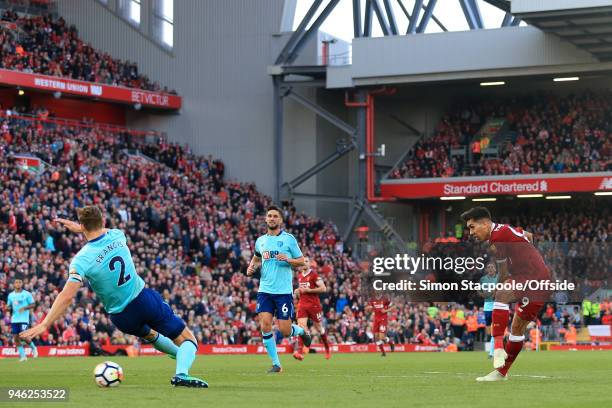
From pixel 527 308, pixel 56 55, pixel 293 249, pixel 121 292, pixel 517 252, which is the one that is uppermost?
pixel 56 55

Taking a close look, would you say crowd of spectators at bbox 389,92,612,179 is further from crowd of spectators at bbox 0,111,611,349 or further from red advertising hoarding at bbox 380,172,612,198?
crowd of spectators at bbox 0,111,611,349

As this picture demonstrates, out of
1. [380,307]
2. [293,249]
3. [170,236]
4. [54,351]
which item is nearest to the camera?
[293,249]

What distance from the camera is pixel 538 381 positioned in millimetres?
15836

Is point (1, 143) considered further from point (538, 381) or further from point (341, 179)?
point (538, 381)

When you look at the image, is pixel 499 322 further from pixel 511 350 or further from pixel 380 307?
pixel 380 307

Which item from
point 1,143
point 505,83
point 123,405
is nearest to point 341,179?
point 505,83

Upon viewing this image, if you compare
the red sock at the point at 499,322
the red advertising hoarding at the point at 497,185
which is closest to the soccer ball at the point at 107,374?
the red sock at the point at 499,322

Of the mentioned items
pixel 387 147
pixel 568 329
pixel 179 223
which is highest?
pixel 387 147

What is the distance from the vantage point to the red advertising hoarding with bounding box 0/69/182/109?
166 feet

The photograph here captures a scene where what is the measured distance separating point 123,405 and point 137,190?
37231mm

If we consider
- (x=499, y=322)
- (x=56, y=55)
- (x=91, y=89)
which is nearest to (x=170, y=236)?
(x=91, y=89)

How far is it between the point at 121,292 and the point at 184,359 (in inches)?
40.0

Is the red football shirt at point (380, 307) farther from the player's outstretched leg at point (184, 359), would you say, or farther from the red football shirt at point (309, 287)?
the player's outstretched leg at point (184, 359)

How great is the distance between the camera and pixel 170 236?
46781mm
